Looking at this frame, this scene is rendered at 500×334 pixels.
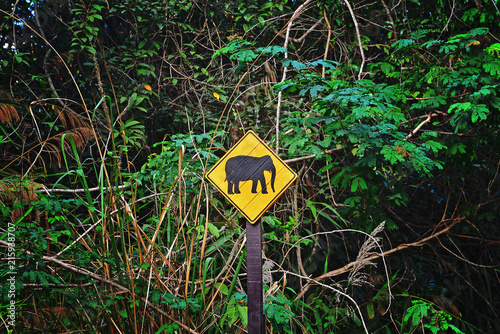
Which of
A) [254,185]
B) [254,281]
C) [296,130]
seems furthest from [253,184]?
[296,130]

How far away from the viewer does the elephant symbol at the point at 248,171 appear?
5.89ft

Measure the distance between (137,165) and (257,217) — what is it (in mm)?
2416

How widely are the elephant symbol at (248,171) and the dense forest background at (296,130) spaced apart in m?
0.58

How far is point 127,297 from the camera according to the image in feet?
6.33

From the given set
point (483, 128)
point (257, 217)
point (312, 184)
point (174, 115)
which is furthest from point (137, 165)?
point (483, 128)

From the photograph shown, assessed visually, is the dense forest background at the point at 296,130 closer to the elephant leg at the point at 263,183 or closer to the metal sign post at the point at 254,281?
the metal sign post at the point at 254,281

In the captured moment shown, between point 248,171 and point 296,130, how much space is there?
0.81 meters

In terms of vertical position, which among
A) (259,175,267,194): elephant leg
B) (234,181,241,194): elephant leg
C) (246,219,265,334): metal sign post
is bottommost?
(246,219,265,334): metal sign post

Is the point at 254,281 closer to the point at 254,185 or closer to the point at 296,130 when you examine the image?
the point at 254,185

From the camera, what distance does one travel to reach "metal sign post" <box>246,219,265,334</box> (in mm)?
1667

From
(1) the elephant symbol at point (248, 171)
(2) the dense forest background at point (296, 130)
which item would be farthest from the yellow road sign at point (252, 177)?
(2) the dense forest background at point (296, 130)

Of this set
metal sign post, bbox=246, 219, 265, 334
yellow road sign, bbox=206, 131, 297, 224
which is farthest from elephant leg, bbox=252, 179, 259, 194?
metal sign post, bbox=246, 219, 265, 334

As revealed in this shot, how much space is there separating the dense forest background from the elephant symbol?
0.58 metres

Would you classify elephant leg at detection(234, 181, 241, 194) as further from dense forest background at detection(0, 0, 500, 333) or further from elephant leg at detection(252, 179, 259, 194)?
dense forest background at detection(0, 0, 500, 333)
